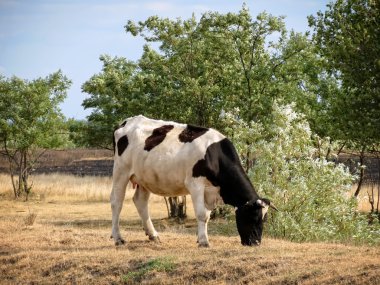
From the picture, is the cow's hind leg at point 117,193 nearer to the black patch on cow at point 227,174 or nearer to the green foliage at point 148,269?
the black patch on cow at point 227,174

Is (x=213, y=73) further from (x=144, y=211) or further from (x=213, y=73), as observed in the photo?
(x=144, y=211)

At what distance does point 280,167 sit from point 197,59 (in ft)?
33.1

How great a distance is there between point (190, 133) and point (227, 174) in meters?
1.35

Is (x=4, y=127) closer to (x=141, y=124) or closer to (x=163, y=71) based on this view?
(x=163, y=71)

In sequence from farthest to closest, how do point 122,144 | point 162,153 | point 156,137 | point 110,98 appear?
point 110,98 < point 122,144 < point 156,137 < point 162,153

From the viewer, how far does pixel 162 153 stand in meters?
15.5

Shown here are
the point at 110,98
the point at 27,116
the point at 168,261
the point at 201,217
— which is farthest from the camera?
the point at 27,116

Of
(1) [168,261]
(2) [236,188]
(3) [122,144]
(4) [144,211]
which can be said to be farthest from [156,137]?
(1) [168,261]

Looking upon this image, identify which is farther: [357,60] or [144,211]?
[357,60]

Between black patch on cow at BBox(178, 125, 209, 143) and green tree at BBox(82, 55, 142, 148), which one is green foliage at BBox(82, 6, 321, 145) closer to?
green tree at BBox(82, 55, 142, 148)

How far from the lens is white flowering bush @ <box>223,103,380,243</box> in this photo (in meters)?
20.0

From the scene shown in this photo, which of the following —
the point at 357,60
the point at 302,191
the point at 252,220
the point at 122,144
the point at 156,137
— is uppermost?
the point at 357,60

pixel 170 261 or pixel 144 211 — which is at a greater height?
pixel 144 211

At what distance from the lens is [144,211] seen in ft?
54.1
